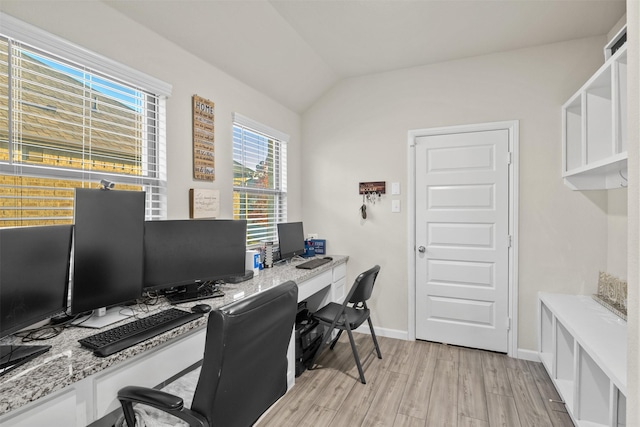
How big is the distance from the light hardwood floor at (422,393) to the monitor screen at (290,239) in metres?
1.00

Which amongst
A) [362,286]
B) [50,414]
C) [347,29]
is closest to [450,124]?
[347,29]

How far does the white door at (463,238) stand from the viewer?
3.00m

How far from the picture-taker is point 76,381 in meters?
A: 1.06

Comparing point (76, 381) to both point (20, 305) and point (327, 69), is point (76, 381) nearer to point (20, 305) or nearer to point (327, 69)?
point (20, 305)

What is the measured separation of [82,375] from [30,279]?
44cm

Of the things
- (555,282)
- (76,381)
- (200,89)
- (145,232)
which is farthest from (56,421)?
(555,282)

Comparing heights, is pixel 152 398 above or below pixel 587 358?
above

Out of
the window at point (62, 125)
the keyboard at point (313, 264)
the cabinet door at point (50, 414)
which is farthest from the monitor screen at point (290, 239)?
the cabinet door at point (50, 414)

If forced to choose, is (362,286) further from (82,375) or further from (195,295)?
(82,375)

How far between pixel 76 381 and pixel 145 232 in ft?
2.91

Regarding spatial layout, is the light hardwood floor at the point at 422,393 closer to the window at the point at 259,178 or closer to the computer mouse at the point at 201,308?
the computer mouse at the point at 201,308

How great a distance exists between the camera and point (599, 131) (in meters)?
2.16

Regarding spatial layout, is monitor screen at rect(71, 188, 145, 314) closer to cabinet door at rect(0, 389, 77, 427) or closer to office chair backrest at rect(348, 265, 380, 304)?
cabinet door at rect(0, 389, 77, 427)

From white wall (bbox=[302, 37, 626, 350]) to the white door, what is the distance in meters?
0.15
